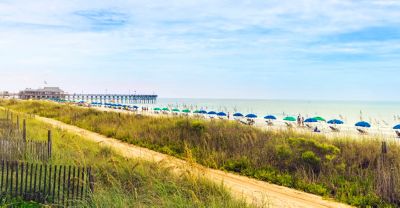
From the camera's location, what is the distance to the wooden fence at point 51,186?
833cm

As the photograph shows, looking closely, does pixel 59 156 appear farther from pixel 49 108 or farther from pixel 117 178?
pixel 49 108

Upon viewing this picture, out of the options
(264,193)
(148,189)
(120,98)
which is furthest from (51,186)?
(120,98)

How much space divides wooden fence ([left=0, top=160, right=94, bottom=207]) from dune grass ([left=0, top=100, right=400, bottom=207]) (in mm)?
2517

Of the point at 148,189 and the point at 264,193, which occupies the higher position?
the point at 148,189

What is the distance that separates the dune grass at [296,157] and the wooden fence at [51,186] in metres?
2.52

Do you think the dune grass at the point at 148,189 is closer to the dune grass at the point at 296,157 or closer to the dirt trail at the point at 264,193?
the dirt trail at the point at 264,193

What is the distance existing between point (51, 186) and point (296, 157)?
26.0 feet

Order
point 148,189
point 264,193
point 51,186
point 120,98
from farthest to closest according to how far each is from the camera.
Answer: point 120,98, point 264,193, point 51,186, point 148,189

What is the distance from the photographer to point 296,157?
42.5ft

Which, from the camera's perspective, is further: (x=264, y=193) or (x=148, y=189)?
(x=264, y=193)

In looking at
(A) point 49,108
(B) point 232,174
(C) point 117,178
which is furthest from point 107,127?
(A) point 49,108

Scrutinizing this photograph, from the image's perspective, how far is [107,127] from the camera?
24.4 metres

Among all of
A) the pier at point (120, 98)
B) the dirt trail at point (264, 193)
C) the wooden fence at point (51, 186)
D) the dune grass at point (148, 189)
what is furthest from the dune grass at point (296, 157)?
the pier at point (120, 98)

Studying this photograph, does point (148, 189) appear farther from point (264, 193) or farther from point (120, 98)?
point (120, 98)
